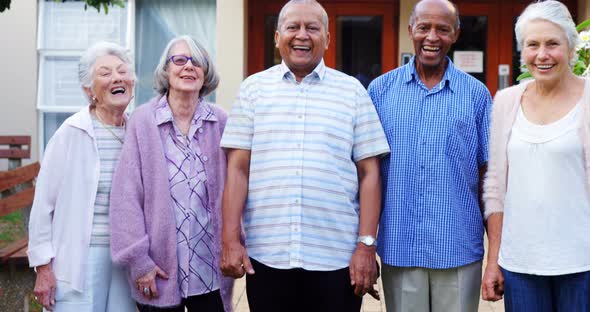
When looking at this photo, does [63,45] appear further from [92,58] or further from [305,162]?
[305,162]

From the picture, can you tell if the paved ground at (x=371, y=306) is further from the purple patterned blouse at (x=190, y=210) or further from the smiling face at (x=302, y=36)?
the smiling face at (x=302, y=36)

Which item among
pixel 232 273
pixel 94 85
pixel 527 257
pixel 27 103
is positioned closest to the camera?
pixel 527 257

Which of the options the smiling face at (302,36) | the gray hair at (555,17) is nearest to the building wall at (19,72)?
the smiling face at (302,36)

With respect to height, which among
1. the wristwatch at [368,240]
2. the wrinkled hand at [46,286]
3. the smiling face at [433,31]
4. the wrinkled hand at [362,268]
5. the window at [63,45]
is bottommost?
the wrinkled hand at [46,286]

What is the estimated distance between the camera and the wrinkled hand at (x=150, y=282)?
361 centimetres

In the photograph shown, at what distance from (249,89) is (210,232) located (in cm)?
72

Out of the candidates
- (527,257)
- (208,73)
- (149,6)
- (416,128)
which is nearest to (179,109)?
(208,73)

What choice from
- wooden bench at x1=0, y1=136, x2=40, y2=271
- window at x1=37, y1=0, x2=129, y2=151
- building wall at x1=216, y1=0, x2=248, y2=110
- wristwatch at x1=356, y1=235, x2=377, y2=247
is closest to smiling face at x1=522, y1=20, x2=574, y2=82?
wristwatch at x1=356, y1=235, x2=377, y2=247

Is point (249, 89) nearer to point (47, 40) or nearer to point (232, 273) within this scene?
point (232, 273)

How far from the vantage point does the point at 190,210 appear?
12.0 feet

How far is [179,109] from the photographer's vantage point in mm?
3803

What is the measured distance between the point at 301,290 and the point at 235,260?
1.11ft

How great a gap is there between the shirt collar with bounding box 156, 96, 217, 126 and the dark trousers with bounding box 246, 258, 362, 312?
2.51 ft

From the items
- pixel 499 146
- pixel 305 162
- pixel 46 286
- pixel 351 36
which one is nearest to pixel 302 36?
pixel 305 162
